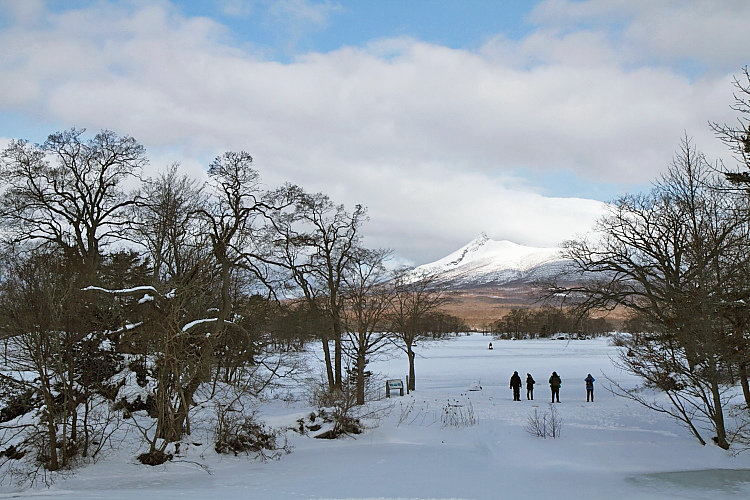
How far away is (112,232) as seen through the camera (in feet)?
89.9

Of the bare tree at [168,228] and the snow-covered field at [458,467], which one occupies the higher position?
the bare tree at [168,228]

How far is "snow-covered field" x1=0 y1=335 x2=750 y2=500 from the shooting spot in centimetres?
1284

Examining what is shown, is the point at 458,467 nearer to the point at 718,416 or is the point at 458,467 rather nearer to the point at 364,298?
the point at 718,416

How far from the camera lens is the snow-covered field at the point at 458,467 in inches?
505

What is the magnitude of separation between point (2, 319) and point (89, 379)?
2998 millimetres

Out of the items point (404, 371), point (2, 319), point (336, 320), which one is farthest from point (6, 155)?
point (404, 371)

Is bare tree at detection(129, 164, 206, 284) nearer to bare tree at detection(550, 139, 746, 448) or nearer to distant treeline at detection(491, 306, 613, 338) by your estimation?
bare tree at detection(550, 139, 746, 448)

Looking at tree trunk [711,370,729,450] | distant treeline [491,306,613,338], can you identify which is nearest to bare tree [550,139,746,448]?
tree trunk [711,370,729,450]

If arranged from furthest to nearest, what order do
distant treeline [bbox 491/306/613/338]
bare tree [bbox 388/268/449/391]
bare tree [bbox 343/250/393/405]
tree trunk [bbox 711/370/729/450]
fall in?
distant treeline [bbox 491/306/613/338]
bare tree [bbox 388/268/449/391]
bare tree [bbox 343/250/393/405]
tree trunk [bbox 711/370/729/450]

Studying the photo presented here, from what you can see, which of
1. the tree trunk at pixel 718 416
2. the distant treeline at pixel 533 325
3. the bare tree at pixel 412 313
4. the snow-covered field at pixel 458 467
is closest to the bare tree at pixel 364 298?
the snow-covered field at pixel 458 467

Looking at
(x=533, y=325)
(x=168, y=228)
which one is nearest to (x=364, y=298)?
(x=168, y=228)

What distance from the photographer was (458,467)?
15258 mm

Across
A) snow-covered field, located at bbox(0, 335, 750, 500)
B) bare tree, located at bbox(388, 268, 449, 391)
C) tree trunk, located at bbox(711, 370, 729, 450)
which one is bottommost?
snow-covered field, located at bbox(0, 335, 750, 500)

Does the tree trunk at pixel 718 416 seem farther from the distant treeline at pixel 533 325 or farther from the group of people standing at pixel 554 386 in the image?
the distant treeline at pixel 533 325
